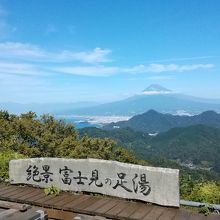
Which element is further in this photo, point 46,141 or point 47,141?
point 47,141

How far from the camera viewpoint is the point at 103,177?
329 inches

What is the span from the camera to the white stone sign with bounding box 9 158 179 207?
747 centimetres

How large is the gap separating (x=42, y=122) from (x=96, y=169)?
3445 centimetres

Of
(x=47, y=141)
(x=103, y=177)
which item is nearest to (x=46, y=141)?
(x=47, y=141)

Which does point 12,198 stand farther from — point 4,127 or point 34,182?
point 4,127

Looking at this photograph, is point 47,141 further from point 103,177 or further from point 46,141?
point 103,177

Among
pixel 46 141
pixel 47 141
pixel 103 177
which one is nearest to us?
pixel 103 177

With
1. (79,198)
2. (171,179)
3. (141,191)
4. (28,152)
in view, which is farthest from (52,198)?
(28,152)

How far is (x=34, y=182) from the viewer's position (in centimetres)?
914

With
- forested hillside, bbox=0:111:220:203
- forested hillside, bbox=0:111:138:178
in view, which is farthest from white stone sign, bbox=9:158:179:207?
forested hillside, bbox=0:111:138:178

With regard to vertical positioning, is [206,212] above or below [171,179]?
below

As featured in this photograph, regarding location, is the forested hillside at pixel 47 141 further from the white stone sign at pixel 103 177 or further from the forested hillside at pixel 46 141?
the white stone sign at pixel 103 177

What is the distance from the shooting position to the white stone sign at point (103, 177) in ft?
24.5

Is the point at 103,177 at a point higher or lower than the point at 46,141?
higher
